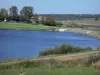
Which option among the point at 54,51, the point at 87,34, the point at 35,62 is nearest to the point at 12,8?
the point at 87,34

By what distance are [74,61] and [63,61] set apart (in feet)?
5.05

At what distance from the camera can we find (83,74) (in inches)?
756

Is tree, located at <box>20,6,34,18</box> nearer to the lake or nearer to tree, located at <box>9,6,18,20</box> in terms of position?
tree, located at <box>9,6,18,20</box>

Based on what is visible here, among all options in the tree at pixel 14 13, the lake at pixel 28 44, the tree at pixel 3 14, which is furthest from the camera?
the tree at pixel 14 13

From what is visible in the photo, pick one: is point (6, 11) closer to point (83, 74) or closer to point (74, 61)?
point (74, 61)

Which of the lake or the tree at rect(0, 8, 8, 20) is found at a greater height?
the tree at rect(0, 8, 8, 20)

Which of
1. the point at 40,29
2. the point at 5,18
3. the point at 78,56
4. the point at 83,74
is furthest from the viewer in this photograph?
the point at 5,18

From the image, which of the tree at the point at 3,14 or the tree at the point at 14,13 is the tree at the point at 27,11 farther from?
the tree at the point at 3,14

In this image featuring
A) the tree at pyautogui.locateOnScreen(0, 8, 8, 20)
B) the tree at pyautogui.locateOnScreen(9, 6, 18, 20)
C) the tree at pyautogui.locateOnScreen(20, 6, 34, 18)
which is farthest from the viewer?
the tree at pyautogui.locateOnScreen(20, 6, 34, 18)

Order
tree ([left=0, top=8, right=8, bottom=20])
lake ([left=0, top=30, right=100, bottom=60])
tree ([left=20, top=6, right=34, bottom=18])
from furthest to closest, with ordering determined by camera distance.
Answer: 1. tree ([left=20, top=6, right=34, bottom=18])
2. tree ([left=0, top=8, right=8, bottom=20])
3. lake ([left=0, top=30, right=100, bottom=60])

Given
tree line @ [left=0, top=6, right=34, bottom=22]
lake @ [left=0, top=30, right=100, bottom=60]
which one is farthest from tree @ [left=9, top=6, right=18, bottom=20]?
lake @ [left=0, top=30, right=100, bottom=60]

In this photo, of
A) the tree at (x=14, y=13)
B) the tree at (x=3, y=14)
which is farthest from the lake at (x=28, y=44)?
the tree at (x=14, y=13)

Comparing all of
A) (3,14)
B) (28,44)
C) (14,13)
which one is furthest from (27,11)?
(28,44)

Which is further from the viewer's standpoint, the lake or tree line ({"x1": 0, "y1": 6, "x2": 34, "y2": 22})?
tree line ({"x1": 0, "y1": 6, "x2": 34, "y2": 22})
